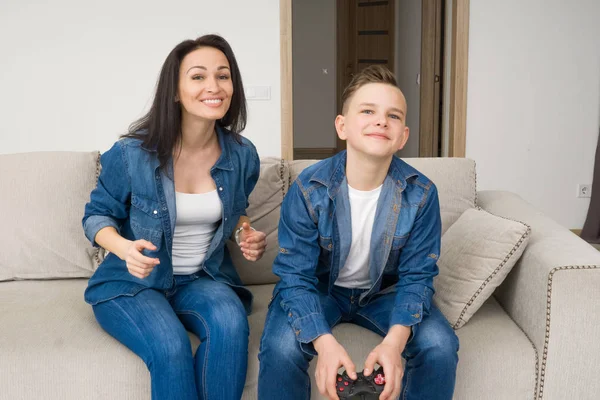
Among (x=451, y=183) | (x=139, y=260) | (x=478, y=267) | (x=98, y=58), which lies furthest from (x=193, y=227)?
(x=98, y=58)

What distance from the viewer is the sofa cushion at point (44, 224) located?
2039 mm

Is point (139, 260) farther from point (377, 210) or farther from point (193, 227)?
point (377, 210)

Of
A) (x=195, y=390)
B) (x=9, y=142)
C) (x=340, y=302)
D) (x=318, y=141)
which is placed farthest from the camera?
(x=318, y=141)

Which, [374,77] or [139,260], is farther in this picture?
[374,77]

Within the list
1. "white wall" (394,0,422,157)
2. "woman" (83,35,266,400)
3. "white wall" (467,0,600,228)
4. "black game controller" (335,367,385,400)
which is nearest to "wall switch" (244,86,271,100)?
"white wall" (467,0,600,228)

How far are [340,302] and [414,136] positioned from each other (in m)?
4.01

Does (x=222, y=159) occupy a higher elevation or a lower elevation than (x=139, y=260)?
higher

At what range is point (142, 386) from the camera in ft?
5.24

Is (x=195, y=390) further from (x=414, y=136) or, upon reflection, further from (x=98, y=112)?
(x=414, y=136)

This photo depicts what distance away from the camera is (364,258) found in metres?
1.70

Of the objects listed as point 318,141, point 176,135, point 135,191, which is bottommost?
point 318,141

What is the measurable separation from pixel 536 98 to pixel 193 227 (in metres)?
2.94

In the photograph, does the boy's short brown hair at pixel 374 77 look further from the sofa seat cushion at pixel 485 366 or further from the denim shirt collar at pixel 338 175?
the sofa seat cushion at pixel 485 366

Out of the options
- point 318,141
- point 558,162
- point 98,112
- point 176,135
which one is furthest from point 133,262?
point 318,141
